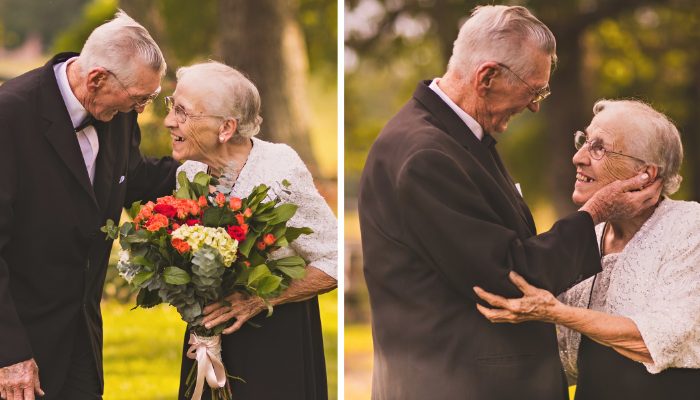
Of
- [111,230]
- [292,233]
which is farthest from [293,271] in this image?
[111,230]

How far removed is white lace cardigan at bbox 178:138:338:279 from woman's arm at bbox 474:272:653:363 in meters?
0.77

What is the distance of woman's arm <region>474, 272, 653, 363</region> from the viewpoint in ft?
10.4

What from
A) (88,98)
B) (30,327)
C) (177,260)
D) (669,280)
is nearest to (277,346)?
(177,260)

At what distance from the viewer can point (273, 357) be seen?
3.77 meters

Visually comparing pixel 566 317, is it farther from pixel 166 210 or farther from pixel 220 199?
pixel 166 210

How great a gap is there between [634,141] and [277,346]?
61.5 inches

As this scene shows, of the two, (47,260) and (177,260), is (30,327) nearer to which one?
(47,260)

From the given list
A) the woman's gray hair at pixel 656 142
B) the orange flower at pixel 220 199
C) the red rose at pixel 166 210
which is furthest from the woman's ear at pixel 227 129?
the woman's gray hair at pixel 656 142

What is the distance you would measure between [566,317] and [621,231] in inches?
21.3

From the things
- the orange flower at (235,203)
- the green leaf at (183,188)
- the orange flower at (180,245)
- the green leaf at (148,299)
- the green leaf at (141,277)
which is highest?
the green leaf at (183,188)

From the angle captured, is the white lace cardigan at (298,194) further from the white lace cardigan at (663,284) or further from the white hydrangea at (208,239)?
the white lace cardigan at (663,284)

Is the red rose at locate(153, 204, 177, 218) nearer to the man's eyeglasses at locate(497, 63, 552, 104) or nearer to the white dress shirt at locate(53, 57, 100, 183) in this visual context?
the white dress shirt at locate(53, 57, 100, 183)

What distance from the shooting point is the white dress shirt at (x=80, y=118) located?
356 cm

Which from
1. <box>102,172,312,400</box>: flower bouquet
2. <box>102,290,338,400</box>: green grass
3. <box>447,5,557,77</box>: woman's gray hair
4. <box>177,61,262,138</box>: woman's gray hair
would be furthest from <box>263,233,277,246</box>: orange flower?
<box>102,290,338,400</box>: green grass
